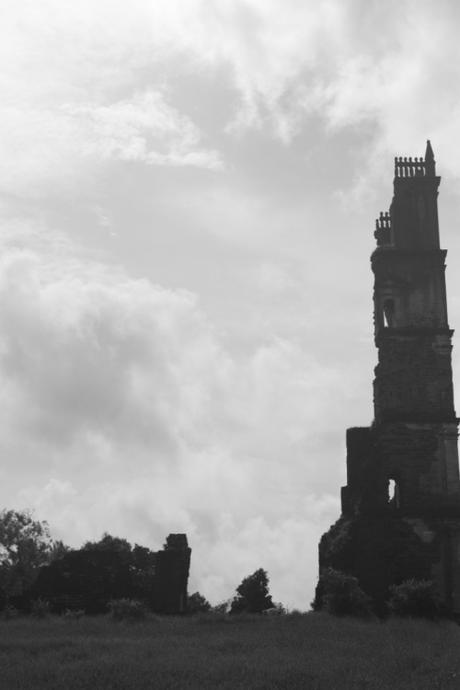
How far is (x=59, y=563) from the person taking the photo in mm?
26734

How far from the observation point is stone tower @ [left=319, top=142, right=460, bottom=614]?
27969mm

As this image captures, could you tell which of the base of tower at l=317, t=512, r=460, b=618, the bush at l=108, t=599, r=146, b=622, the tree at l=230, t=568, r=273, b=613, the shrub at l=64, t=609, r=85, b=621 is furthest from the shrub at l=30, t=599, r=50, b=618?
the base of tower at l=317, t=512, r=460, b=618

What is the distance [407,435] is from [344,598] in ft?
22.1

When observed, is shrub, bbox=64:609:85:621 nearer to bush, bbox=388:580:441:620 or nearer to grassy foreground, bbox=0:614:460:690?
grassy foreground, bbox=0:614:460:690

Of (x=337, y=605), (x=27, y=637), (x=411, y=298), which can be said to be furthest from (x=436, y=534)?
(x=27, y=637)

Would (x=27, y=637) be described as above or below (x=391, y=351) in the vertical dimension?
below

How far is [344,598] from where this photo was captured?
80.3 feet

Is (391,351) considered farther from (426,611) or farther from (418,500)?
(426,611)

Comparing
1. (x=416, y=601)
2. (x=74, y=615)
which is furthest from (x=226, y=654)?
(x=416, y=601)

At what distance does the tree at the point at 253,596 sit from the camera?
26.9 meters

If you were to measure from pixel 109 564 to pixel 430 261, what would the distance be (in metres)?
14.2

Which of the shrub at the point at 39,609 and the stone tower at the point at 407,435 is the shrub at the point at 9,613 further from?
the stone tower at the point at 407,435

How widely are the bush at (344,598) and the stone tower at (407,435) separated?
8.25ft

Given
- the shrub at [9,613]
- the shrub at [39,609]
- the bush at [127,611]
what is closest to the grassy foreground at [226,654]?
the bush at [127,611]
